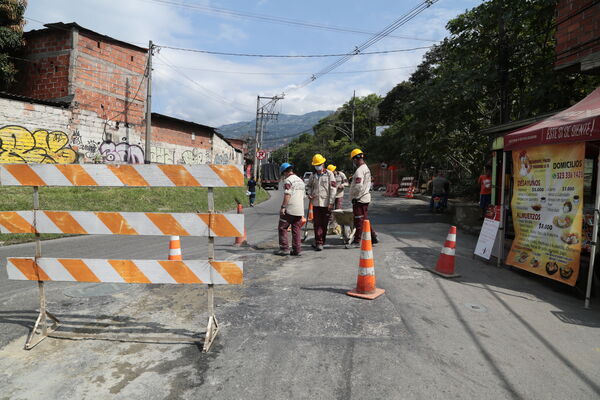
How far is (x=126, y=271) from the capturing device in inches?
138

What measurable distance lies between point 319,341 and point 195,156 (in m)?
28.7

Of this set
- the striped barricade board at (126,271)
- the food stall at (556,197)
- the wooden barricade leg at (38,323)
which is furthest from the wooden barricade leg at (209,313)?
the food stall at (556,197)

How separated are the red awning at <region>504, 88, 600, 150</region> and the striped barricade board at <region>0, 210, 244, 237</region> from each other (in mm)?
4651

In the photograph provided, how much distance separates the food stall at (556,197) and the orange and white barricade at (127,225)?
4.65 metres

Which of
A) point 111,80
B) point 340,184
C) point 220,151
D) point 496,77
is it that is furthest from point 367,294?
point 220,151

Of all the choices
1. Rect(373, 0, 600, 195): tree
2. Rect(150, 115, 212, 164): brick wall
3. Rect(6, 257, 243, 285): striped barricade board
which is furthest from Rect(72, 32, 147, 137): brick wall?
Rect(6, 257, 243, 285): striped barricade board

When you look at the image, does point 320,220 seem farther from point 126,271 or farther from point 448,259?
point 126,271

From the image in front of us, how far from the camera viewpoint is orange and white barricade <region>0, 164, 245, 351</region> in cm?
335

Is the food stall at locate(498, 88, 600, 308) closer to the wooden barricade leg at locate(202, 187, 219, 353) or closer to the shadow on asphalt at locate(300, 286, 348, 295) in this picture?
the shadow on asphalt at locate(300, 286, 348, 295)

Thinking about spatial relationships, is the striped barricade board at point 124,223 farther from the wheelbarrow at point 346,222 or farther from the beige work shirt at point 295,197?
the wheelbarrow at point 346,222

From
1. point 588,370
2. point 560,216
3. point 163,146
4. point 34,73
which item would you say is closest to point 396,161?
point 163,146

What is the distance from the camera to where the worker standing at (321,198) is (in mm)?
7441

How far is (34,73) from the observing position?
20594 millimetres

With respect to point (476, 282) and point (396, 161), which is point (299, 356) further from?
point (396, 161)
